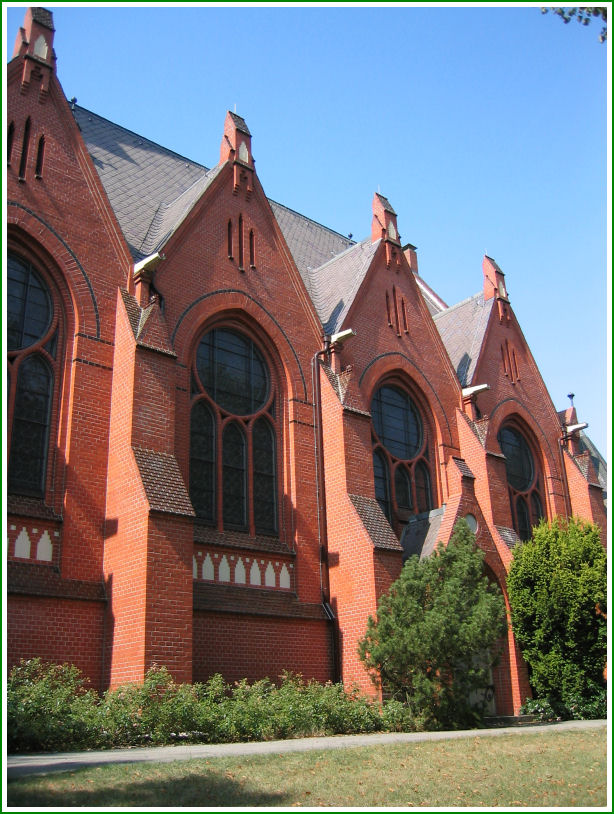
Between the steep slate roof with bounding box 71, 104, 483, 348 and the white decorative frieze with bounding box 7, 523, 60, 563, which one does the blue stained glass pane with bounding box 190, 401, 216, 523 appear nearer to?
the white decorative frieze with bounding box 7, 523, 60, 563

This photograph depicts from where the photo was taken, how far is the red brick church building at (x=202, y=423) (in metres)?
14.8

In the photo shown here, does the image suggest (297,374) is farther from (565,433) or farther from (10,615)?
(565,433)

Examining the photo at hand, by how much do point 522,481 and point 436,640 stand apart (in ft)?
43.7

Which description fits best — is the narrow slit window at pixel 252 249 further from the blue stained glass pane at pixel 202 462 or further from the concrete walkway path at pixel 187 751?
the concrete walkway path at pixel 187 751

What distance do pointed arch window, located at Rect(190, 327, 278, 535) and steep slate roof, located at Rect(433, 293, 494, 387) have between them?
9.13 metres

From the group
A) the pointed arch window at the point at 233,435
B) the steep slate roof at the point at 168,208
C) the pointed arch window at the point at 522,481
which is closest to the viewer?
the pointed arch window at the point at 233,435

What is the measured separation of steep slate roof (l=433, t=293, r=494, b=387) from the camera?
27.1 m

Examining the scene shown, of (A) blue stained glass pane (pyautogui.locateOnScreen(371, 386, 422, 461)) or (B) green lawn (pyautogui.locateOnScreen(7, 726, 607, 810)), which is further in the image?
(A) blue stained glass pane (pyautogui.locateOnScreen(371, 386, 422, 461))

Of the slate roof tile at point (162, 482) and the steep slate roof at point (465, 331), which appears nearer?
the slate roof tile at point (162, 482)

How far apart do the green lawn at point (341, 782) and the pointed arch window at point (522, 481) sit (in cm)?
1612

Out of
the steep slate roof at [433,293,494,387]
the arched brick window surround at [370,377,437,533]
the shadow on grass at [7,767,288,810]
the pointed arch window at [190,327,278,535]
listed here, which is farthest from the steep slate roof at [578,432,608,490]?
the shadow on grass at [7,767,288,810]

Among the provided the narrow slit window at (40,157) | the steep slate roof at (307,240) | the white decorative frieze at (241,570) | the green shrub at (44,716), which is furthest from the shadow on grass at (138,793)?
the steep slate roof at (307,240)

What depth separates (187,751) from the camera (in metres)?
10.7

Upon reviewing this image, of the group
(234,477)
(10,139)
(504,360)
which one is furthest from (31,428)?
(504,360)
